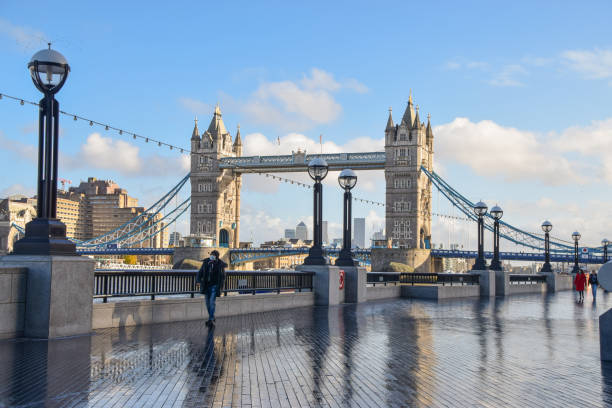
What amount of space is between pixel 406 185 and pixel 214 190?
3286 cm

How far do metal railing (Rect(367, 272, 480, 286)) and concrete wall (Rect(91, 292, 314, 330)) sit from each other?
8.99 meters

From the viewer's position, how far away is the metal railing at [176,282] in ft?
37.8

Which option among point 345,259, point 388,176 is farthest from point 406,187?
point 345,259

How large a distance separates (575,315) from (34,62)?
14.0 meters

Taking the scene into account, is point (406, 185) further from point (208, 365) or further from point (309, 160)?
point (208, 365)

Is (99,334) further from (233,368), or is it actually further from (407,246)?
(407,246)

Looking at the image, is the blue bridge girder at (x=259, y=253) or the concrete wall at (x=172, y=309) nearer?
the concrete wall at (x=172, y=309)

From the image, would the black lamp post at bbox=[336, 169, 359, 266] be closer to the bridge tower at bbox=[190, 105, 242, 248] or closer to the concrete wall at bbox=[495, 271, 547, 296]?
the concrete wall at bbox=[495, 271, 547, 296]

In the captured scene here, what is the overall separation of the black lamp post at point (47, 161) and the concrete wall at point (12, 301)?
475 millimetres

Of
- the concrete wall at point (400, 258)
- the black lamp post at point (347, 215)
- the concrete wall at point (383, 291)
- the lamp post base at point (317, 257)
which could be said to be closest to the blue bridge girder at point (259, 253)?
the concrete wall at point (400, 258)

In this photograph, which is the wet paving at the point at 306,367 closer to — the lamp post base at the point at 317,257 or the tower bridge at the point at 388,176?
the lamp post base at the point at 317,257

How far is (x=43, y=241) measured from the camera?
31.8 feet

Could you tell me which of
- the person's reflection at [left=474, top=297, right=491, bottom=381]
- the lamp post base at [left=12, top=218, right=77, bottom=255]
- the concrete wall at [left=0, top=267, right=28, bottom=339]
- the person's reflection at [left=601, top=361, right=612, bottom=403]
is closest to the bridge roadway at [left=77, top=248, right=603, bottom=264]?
the person's reflection at [left=474, top=297, right=491, bottom=381]

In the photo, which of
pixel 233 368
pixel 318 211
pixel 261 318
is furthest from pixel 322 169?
pixel 233 368
